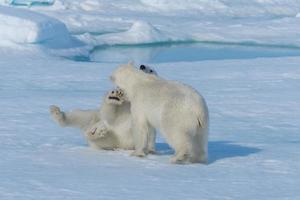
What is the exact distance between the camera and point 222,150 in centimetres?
409

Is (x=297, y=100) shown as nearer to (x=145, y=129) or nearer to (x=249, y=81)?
(x=249, y=81)

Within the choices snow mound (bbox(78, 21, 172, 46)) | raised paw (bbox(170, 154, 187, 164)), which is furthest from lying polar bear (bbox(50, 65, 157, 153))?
snow mound (bbox(78, 21, 172, 46))

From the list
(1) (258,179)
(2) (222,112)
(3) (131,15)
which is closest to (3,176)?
(1) (258,179)

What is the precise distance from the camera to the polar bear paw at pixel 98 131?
3938 mm

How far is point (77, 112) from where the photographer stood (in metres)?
4.10

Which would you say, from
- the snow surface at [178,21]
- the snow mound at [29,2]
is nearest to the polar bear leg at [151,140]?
the snow surface at [178,21]

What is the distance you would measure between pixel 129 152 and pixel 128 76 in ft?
1.20

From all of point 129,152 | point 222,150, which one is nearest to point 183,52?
point 222,150

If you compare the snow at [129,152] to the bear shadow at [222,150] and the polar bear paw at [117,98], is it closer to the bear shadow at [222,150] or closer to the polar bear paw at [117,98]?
the bear shadow at [222,150]

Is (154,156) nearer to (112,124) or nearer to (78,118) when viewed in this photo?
(112,124)

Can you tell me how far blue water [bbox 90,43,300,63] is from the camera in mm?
12198

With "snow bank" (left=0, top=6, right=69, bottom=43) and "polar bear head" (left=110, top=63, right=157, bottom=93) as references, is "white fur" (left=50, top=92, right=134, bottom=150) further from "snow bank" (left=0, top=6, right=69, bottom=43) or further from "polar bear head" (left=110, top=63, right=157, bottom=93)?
"snow bank" (left=0, top=6, right=69, bottom=43)

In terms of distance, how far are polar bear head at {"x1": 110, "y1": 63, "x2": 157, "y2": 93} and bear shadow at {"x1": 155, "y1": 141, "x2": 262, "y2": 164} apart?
14.4 inches

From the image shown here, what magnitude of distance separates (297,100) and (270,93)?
0.50 metres
